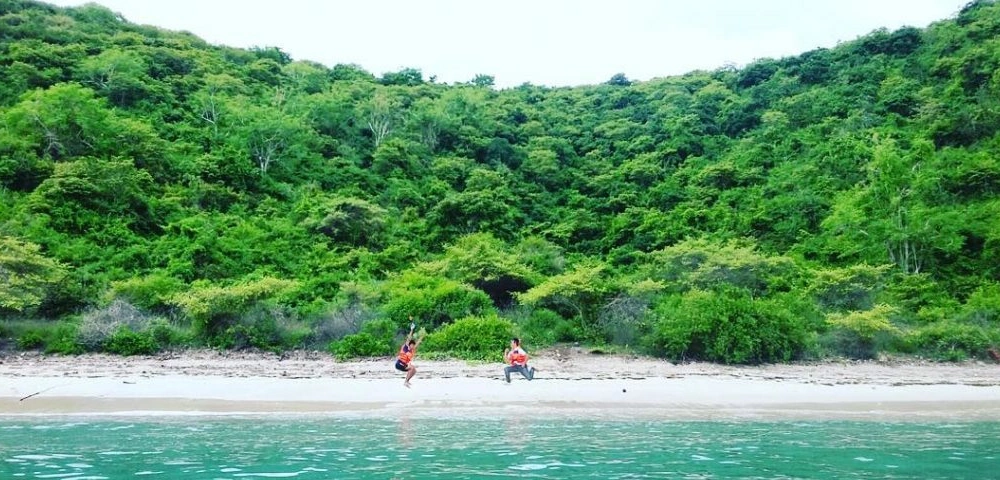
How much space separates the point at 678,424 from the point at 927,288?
1681 centimetres

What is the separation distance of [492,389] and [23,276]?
1438 cm

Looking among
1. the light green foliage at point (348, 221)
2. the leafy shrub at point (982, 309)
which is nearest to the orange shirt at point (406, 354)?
the light green foliage at point (348, 221)

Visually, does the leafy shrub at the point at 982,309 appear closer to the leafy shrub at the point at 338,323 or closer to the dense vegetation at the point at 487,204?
the dense vegetation at the point at 487,204

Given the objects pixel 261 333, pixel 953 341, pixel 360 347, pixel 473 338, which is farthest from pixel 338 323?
pixel 953 341

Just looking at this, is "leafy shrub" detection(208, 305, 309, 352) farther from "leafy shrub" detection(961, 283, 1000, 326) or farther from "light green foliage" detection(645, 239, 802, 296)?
"leafy shrub" detection(961, 283, 1000, 326)

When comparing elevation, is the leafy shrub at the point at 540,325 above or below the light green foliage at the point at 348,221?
below

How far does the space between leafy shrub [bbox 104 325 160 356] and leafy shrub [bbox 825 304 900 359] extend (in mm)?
19163

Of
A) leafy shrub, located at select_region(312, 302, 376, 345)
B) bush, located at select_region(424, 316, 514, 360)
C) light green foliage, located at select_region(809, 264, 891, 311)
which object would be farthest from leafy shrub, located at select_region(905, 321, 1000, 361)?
leafy shrub, located at select_region(312, 302, 376, 345)

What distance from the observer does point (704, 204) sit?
36.5 metres

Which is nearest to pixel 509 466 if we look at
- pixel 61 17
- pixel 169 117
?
pixel 169 117

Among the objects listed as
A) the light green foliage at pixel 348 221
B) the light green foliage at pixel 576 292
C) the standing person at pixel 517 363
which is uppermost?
the light green foliage at pixel 348 221

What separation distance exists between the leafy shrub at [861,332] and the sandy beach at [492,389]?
1048 mm

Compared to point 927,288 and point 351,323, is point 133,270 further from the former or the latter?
point 927,288

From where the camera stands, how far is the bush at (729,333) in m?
17.6
